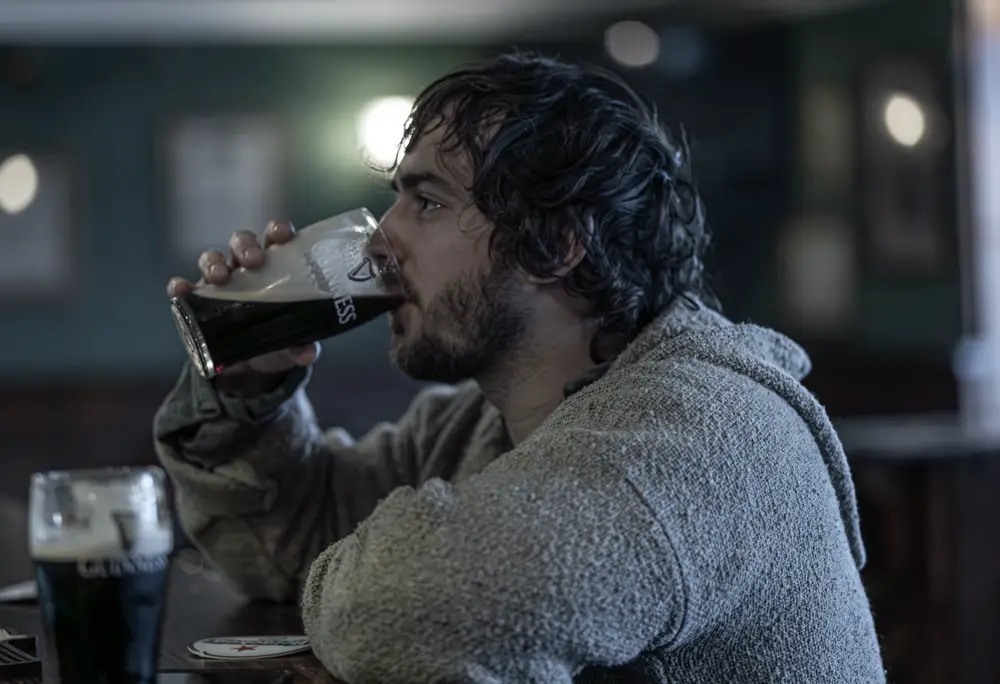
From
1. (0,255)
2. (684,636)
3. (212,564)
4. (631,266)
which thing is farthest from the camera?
(0,255)

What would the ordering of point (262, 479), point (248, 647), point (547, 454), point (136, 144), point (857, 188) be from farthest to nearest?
1. point (136, 144)
2. point (857, 188)
3. point (262, 479)
4. point (248, 647)
5. point (547, 454)

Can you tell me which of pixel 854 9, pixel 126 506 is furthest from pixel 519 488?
pixel 854 9

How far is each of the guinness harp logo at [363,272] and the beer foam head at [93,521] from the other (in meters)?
0.51

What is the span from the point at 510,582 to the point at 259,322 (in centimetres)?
58

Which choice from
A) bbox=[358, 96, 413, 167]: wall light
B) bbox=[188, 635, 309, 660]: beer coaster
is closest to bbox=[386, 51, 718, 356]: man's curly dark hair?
bbox=[188, 635, 309, 660]: beer coaster

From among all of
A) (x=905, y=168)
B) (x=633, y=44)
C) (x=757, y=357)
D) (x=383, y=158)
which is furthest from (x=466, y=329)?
(x=633, y=44)

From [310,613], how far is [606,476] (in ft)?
0.93

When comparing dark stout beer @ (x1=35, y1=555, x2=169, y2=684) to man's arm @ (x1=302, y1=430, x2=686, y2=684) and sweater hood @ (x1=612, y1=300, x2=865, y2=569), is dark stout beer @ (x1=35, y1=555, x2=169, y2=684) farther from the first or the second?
sweater hood @ (x1=612, y1=300, x2=865, y2=569)

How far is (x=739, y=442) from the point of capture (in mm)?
1116

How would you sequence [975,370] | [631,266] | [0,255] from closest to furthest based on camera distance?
1. [631,266]
2. [975,370]
3. [0,255]

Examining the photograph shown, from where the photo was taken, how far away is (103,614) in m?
0.93

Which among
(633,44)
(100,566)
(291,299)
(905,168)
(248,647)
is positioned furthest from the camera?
(633,44)

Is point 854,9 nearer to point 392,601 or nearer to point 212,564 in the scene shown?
point 212,564

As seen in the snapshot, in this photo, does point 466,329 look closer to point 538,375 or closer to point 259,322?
point 538,375
